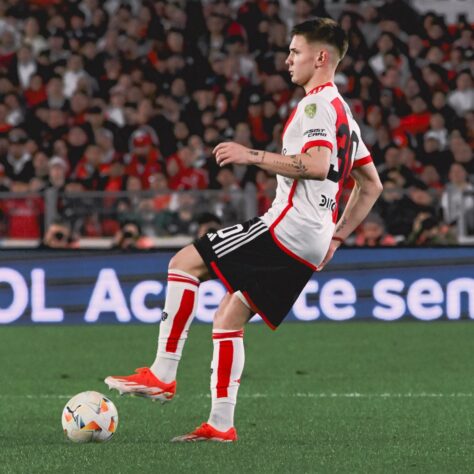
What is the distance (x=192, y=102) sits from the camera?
1786 cm

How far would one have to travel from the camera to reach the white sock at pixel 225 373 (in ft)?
21.0

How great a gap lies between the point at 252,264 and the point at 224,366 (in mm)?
525

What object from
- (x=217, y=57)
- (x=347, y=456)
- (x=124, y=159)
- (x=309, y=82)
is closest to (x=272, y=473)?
(x=347, y=456)

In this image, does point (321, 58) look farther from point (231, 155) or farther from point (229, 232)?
point (229, 232)

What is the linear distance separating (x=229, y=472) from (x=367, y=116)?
1207 cm

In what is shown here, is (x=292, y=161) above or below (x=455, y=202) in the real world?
above

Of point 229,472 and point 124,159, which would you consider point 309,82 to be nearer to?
point 229,472

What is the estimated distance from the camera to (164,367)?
6.31 meters

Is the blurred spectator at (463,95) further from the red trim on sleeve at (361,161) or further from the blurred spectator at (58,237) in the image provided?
the red trim on sleeve at (361,161)

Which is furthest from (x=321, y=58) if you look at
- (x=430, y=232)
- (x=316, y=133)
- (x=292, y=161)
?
(x=430, y=232)

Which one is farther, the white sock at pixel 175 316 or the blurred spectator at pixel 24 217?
the blurred spectator at pixel 24 217

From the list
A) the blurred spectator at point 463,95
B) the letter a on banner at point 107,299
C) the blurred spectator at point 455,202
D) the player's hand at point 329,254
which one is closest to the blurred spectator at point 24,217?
the letter a on banner at point 107,299

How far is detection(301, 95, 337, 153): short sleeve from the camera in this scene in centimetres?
606

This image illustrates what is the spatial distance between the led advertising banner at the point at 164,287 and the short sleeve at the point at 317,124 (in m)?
6.60
